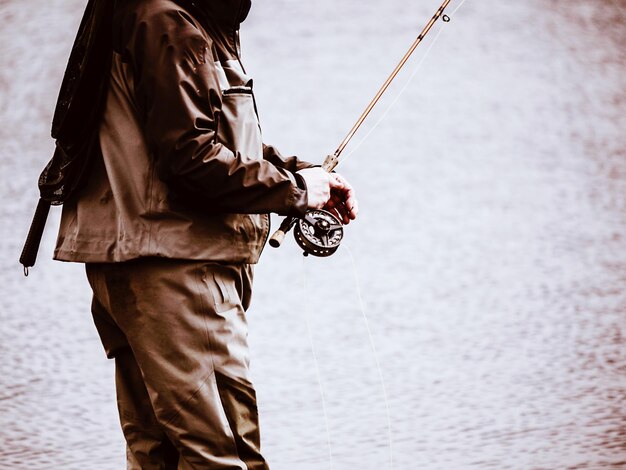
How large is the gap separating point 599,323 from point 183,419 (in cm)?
364

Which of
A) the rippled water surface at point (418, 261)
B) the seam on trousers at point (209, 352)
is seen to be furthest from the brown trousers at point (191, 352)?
Answer: the rippled water surface at point (418, 261)

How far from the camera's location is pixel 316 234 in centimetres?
279

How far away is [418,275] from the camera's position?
6.58 m

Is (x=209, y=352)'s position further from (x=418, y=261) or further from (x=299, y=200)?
(x=418, y=261)

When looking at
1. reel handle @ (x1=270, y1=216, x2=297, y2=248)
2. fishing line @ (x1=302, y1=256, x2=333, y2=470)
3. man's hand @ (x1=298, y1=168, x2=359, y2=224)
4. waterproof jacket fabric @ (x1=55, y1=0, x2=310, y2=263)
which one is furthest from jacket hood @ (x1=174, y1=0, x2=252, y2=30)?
fishing line @ (x1=302, y1=256, x2=333, y2=470)

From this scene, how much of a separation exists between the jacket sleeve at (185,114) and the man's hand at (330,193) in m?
0.20

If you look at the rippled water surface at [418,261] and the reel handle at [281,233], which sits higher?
the reel handle at [281,233]

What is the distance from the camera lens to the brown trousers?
2396 millimetres

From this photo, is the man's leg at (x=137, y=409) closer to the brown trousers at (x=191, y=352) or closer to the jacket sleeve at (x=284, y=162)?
the brown trousers at (x=191, y=352)

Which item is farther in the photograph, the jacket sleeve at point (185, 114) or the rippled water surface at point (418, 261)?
the rippled water surface at point (418, 261)

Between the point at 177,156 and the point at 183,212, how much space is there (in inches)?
6.3

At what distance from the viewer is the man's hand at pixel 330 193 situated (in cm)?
257

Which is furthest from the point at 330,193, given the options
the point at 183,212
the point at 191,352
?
the point at 191,352

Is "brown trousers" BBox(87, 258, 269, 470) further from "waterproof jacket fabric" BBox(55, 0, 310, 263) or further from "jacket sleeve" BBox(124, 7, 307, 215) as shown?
"jacket sleeve" BBox(124, 7, 307, 215)
